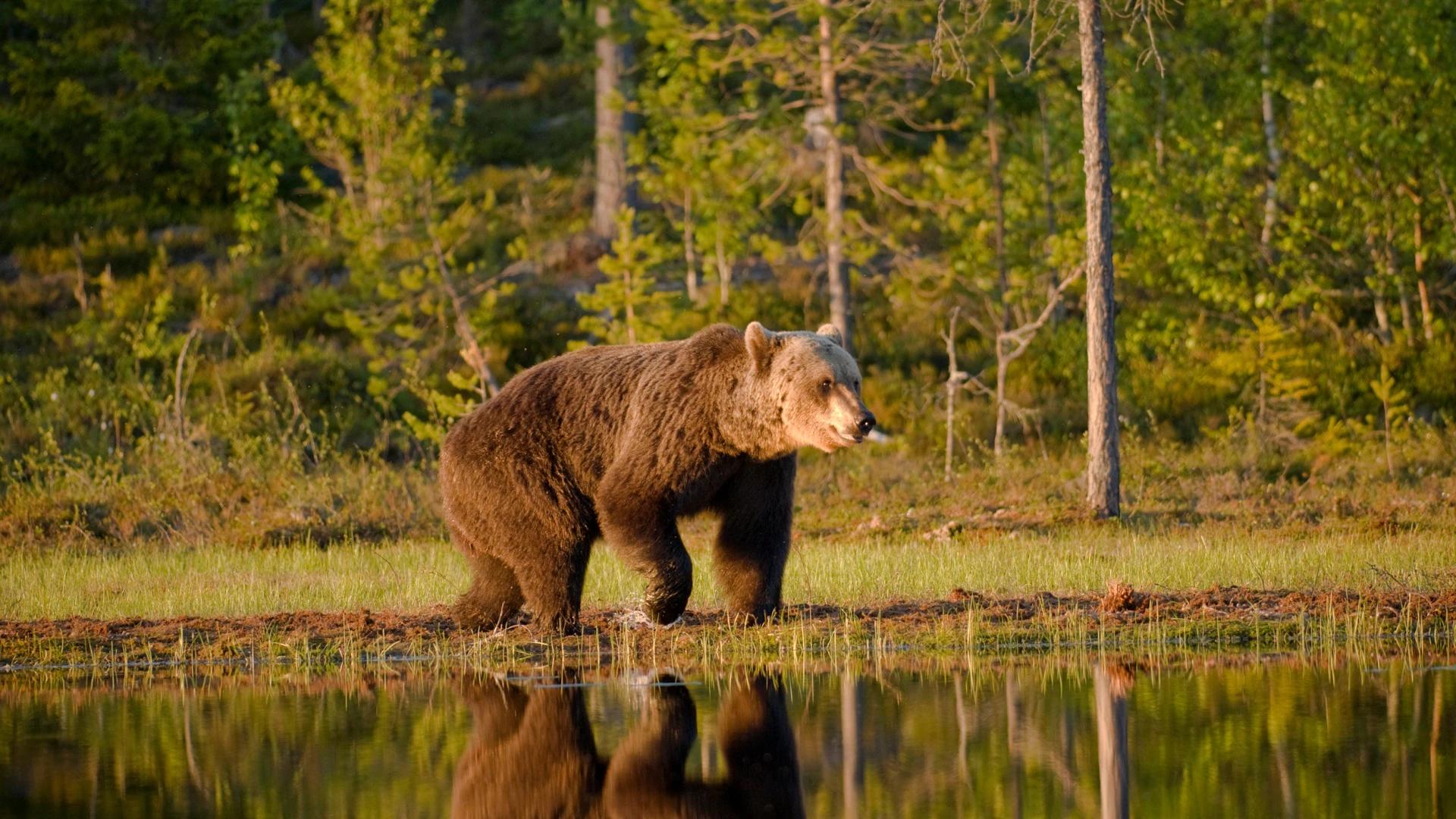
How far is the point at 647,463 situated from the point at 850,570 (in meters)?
3.85

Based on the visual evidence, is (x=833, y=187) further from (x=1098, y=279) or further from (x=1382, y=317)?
(x=1382, y=317)

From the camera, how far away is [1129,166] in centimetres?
2558

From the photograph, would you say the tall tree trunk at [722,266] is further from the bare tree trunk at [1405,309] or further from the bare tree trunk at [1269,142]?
the bare tree trunk at [1405,309]

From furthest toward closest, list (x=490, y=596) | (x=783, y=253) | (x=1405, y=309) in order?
(x=783, y=253), (x=1405, y=309), (x=490, y=596)

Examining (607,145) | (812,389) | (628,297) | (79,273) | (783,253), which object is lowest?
(812,389)

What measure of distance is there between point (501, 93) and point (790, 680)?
33.8 meters

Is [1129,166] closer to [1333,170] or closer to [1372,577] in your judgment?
[1333,170]

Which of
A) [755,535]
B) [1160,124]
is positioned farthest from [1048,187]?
[755,535]

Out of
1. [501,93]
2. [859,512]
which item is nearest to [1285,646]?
[859,512]

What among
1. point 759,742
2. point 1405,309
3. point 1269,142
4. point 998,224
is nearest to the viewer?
point 759,742

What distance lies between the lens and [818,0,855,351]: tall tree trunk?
2392 cm

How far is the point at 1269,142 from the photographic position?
26.7m

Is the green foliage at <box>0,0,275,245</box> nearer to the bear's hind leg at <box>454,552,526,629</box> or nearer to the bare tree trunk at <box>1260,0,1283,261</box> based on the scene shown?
the bare tree trunk at <box>1260,0,1283,261</box>

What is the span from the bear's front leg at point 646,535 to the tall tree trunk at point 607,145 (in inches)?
765
